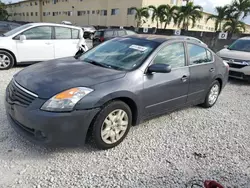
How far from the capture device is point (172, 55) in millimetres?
3689

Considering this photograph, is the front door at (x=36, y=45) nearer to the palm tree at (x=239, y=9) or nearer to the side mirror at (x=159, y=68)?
the side mirror at (x=159, y=68)

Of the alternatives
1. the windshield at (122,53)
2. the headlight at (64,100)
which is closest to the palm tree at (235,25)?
the windshield at (122,53)

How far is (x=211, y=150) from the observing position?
321 cm

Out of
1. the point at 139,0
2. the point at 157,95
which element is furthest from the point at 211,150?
the point at 139,0

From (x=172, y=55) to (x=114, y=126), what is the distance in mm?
1623

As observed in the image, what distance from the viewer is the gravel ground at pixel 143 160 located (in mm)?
2445

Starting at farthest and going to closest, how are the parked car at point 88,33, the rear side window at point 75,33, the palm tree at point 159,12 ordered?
the palm tree at point 159,12
the parked car at point 88,33
the rear side window at point 75,33

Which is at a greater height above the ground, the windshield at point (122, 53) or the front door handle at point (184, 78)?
the windshield at point (122, 53)

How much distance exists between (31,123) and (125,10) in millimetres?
32910

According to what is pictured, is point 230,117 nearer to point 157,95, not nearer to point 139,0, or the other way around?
point 157,95

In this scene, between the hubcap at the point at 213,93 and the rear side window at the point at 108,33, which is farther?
the rear side window at the point at 108,33

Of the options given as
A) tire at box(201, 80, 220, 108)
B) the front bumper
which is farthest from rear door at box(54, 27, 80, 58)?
the front bumper

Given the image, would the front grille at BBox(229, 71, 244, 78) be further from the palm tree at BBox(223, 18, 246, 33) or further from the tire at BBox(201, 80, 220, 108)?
the palm tree at BBox(223, 18, 246, 33)

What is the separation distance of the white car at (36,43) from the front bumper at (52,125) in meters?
4.76
